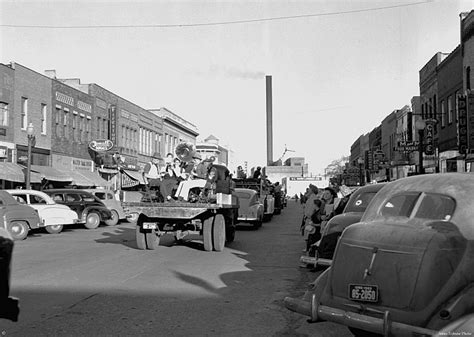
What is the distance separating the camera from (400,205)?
5816mm

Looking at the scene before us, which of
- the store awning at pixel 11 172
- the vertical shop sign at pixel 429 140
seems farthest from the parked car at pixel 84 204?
the vertical shop sign at pixel 429 140

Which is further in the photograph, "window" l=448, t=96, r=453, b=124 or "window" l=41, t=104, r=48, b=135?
"window" l=41, t=104, r=48, b=135

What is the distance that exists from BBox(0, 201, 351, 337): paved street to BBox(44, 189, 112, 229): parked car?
6720 millimetres

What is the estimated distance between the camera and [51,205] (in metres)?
19.8

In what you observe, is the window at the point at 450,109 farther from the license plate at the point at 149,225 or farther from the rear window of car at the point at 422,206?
the rear window of car at the point at 422,206

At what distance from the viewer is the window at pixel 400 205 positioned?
566cm

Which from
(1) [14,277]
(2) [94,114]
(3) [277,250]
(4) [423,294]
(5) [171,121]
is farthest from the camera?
(5) [171,121]

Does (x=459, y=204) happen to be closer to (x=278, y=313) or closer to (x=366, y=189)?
(x=278, y=313)

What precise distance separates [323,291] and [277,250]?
1020 centimetres

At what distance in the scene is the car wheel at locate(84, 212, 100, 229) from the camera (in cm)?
2322

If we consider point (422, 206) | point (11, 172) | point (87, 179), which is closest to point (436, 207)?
point (422, 206)

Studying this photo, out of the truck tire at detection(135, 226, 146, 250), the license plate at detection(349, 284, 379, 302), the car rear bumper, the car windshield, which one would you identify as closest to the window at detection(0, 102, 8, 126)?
the truck tire at detection(135, 226, 146, 250)

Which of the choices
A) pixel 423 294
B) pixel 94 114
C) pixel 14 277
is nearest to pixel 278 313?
pixel 423 294

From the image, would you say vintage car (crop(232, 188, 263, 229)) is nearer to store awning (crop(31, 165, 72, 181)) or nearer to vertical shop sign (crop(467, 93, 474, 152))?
vertical shop sign (crop(467, 93, 474, 152))
